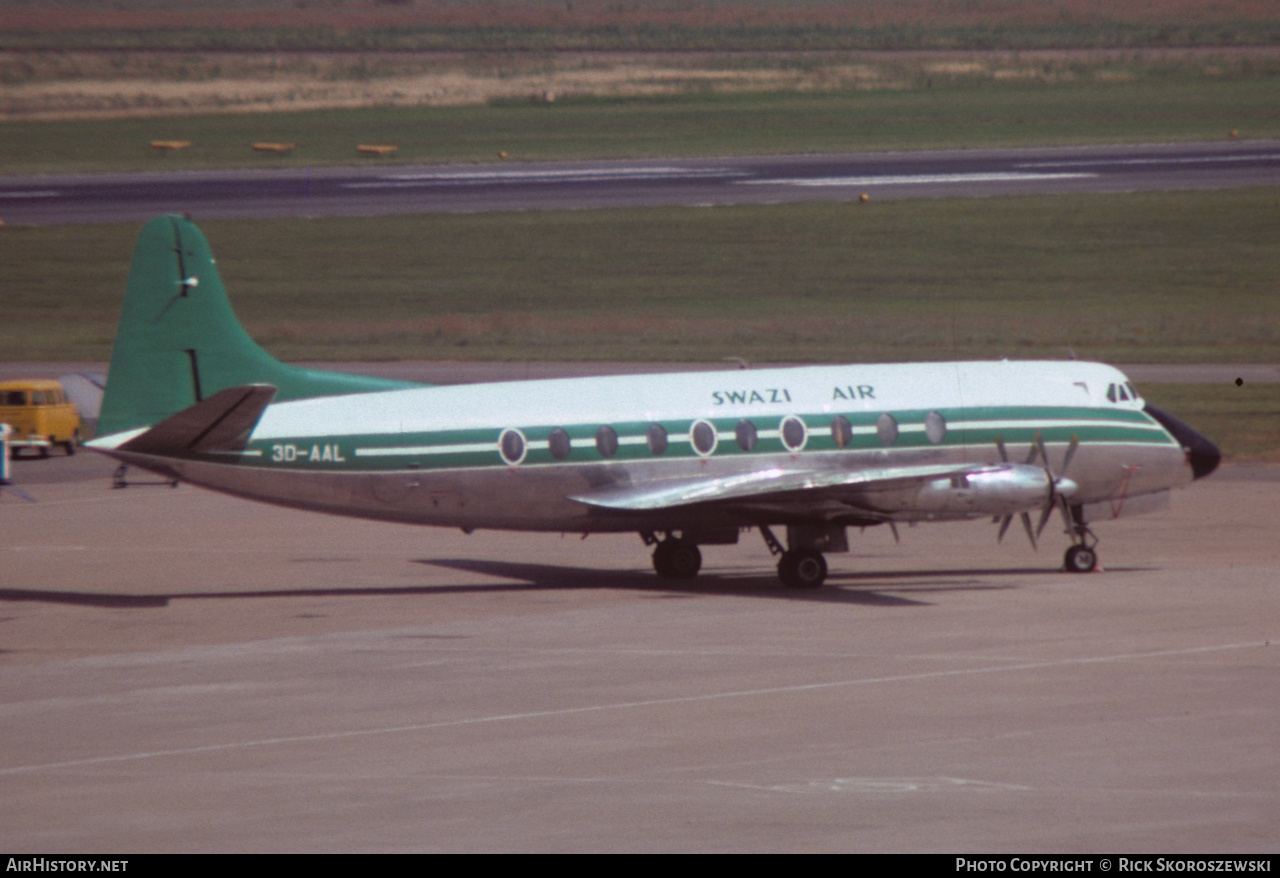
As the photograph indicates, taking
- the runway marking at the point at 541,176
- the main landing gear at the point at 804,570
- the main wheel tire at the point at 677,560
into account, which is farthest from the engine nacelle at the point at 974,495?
the runway marking at the point at 541,176

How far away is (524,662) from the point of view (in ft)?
86.8

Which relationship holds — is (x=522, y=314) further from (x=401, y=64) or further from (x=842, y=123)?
(x=401, y=64)

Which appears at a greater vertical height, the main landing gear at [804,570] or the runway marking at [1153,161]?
the runway marking at [1153,161]

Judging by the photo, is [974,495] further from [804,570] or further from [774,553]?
[774,553]

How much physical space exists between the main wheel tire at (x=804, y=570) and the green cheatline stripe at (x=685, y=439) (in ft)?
6.40

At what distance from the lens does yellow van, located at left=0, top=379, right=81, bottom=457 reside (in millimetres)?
53625

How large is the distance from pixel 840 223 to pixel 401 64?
279 ft

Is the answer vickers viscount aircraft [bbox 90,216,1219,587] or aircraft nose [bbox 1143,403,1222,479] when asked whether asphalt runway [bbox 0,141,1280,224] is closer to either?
vickers viscount aircraft [bbox 90,216,1219,587]

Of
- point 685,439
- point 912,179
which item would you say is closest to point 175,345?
point 685,439

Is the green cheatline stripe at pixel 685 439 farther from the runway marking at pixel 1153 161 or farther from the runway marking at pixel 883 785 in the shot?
the runway marking at pixel 1153 161

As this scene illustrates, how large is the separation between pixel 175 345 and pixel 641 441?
8411 mm

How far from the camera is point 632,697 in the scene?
23.8 m

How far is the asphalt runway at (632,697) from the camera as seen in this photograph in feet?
57.0

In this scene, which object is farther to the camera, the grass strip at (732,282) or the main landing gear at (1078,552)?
the grass strip at (732,282)
